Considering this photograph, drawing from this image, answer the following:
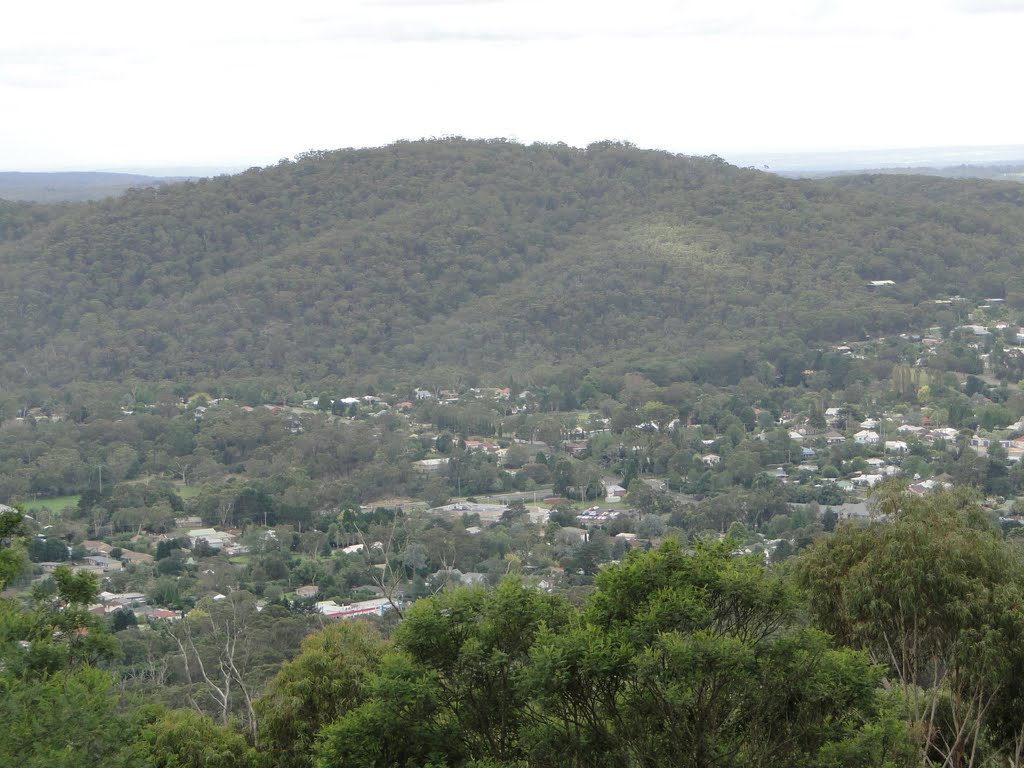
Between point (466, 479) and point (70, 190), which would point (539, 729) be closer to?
point (466, 479)

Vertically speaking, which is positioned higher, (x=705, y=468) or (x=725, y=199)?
(x=725, y=199)

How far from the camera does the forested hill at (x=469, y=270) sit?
41.8 metres

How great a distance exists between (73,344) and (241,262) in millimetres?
Answer: 8496

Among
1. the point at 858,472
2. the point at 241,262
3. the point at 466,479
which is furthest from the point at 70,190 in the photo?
the point at 858,472

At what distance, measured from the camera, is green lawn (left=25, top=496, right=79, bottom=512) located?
90.3 feet

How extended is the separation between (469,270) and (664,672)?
42.6 meters

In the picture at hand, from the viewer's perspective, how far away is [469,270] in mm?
48094

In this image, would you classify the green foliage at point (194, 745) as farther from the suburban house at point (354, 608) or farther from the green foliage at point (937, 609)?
the suburban house at point (354, 608)

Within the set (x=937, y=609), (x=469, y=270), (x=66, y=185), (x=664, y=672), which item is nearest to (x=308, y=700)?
(x=664, y=672)

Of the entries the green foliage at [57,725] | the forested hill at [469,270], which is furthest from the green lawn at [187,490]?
the green foliage at [57,725]

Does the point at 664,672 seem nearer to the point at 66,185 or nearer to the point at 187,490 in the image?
the point at 187,490

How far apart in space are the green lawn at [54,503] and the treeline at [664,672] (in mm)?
21028

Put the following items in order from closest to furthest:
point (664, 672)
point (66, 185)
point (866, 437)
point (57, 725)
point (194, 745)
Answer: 1. point (57, 725)
2. point (664, 672)
3. point (194, 745)
4. point (866, 437)
5. point (66, 185)

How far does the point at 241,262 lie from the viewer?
4838 cm
